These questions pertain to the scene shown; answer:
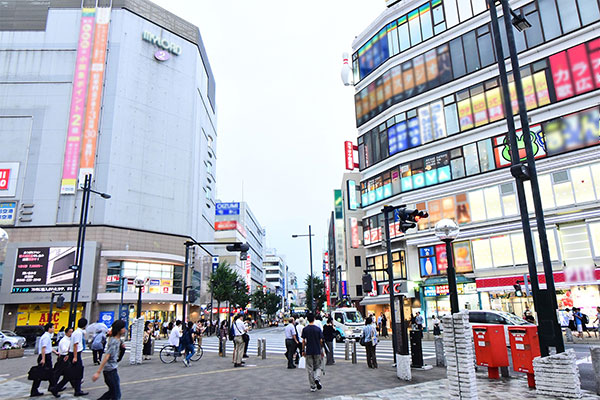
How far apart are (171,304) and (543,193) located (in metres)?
40.1

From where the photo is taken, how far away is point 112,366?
7.54m

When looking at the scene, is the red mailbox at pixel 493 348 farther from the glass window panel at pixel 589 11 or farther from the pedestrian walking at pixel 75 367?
the glass window panel at pixel 589 11

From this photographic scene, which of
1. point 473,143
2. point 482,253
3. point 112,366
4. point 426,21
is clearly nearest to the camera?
point 112,366

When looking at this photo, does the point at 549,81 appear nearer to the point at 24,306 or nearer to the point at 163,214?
the point at 163,214

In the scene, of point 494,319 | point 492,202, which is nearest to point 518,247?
point 492,202

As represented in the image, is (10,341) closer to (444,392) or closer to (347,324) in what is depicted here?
(347,324)

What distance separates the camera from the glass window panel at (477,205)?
29986 millimetres

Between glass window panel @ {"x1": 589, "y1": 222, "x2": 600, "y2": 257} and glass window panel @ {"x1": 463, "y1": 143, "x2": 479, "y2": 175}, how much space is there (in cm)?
820

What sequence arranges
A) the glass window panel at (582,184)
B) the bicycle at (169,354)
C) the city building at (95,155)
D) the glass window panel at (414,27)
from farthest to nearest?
the city building at (95,155), the glass window panel at (414,27), the glass window panel at (582,184), the bicycle at (169,354)

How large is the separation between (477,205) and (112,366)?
28367mm

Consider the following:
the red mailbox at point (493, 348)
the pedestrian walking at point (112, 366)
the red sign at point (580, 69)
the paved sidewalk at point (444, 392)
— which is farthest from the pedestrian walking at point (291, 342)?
the red sign at point (580, 69)

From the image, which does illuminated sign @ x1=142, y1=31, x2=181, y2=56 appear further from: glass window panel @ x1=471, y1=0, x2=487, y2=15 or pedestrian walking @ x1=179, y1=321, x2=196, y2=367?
pedestrian walking @ x1=179, y1=321, x2=196, y2=367

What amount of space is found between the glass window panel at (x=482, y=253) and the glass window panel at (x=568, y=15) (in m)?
15.2

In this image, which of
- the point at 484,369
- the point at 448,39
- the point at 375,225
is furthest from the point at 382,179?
the point at 484,369
